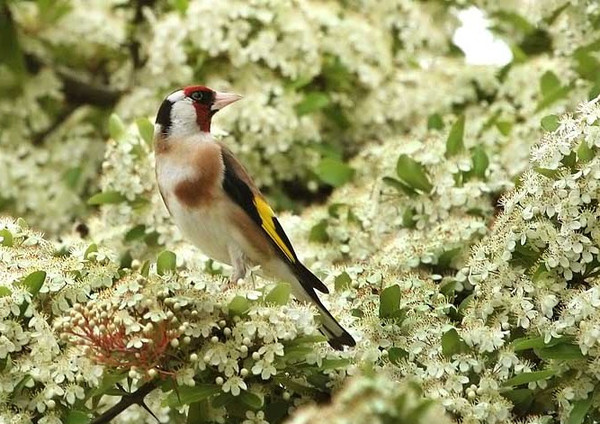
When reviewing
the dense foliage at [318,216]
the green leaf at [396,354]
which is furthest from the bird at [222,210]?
the green leaf at [396,354]

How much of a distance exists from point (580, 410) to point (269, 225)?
1667mm

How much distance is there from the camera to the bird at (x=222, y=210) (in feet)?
17.6

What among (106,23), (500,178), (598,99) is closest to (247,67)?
(106,23)

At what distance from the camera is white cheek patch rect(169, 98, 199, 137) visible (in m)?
5.61

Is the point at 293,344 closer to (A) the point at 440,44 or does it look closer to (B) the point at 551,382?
(B) the point at 551,382

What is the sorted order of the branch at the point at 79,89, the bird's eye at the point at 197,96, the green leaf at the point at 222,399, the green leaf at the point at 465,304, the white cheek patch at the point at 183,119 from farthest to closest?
the branch at the point at 79,89, the bird's eye at the point at 197,96, the white cheek patch at the point at 183,119, the green leaf at the point at 465,304, the green leaf at the point at 222,399

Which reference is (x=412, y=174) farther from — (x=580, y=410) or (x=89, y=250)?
(x=580, y=410)

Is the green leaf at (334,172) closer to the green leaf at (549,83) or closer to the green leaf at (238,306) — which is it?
the green leaf at (549,83)

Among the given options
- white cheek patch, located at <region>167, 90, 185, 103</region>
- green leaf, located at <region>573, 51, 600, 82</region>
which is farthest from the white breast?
green leaf, located at <region>573, 51, 600, 82</region>

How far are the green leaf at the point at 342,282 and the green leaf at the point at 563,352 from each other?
110cm

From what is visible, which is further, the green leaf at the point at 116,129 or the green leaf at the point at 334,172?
the green leaf at the point at 334,172

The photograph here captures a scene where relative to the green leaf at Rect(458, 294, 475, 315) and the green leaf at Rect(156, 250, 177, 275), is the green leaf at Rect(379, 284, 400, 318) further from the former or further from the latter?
the green leaf at Rect(156, 250, 177, 275)

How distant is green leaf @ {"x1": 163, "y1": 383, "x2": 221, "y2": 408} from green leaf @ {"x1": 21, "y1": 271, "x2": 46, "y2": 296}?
2.11 ft

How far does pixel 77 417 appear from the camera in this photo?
448 cm
